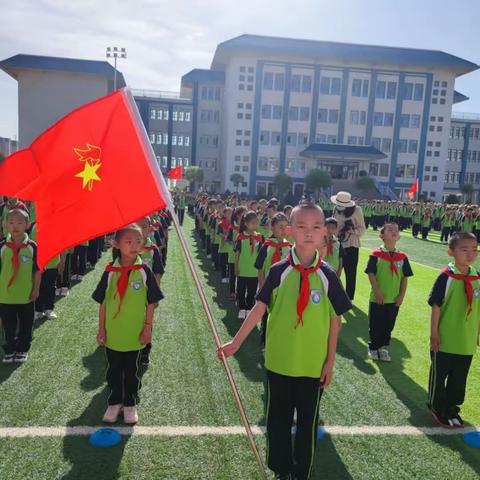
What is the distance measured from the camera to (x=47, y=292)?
23.8 feet

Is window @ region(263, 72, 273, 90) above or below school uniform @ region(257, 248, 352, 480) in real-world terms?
above

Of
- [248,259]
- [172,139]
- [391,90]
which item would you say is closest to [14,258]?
[248,259]

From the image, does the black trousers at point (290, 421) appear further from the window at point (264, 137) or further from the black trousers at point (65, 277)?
the window at point (264, 137)

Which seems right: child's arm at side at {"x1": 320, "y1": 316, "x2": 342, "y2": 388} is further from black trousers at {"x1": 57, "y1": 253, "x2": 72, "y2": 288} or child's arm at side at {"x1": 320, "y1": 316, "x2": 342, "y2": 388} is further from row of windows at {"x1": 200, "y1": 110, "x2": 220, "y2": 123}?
row of windows at {"x1": 200, "y1": 110, "x2": 220, "y2": 123}

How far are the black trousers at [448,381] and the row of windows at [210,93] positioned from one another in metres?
61.2

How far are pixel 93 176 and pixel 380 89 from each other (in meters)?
58.0

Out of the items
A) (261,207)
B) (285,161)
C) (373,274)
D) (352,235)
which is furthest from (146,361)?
(285,161)

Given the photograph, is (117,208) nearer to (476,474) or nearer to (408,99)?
(476,474)

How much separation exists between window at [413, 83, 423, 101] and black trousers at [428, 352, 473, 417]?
58.3m

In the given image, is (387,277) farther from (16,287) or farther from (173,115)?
(173,115)

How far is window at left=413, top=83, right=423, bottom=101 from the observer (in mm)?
56656

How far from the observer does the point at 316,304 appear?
10.2ft

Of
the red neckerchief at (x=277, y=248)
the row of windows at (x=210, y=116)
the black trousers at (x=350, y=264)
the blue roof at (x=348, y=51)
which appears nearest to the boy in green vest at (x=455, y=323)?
the red neckerchief at (x=277, y=248)

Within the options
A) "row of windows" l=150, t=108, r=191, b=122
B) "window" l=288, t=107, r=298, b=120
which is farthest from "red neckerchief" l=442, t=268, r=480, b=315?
"row of windows" l=150, t=108, r=191, b=122
